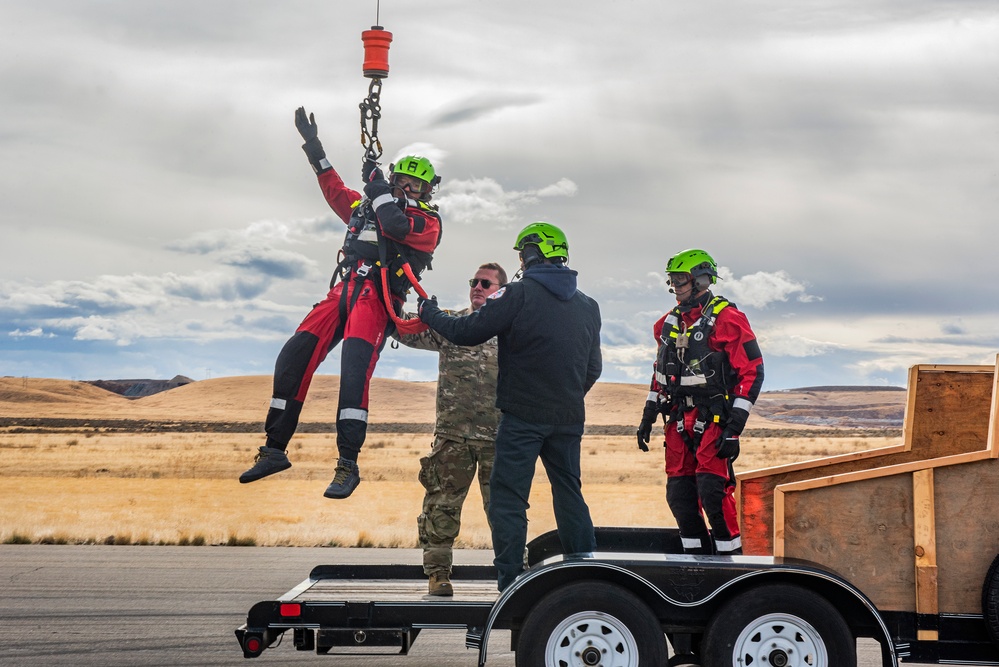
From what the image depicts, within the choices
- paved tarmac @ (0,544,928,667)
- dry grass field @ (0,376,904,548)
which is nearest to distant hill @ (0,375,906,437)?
dry grass field @ (0,376,904,548)

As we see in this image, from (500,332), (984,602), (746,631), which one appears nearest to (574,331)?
(500,332)

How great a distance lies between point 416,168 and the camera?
6.89 m

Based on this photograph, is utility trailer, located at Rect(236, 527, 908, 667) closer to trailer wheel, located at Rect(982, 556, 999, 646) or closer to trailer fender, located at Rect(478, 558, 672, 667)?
trailer fender, located at Rect(478, 558, 672, 667)

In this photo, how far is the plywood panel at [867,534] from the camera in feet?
20.0

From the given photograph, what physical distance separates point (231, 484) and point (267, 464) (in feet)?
118

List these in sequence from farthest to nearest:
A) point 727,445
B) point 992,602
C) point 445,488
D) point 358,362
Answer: point 727,445, point 445,488, point 358,362, point 992,602

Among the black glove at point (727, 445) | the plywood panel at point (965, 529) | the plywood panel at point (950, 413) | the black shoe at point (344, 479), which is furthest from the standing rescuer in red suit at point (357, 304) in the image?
the plywood panel at point (950, 413)

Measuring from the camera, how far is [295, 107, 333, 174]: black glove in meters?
7.03

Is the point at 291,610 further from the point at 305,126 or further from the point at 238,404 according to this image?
the point at 238,404

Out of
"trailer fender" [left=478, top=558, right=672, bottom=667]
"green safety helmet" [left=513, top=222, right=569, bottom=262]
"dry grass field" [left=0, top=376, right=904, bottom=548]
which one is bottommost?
"dry grass field" [left=0, top=376, right=904, bottom=548]

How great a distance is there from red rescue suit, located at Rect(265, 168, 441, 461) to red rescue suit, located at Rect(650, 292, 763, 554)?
7.99 ft

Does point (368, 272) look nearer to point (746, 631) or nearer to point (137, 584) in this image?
point (746, 631)

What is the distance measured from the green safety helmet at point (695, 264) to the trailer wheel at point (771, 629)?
2.96 metres

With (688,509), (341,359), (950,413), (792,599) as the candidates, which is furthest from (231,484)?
(792,599)
